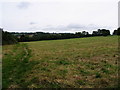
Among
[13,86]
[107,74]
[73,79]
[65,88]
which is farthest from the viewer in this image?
[107,74]

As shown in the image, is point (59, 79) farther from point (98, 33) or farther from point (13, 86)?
point (98, 33)

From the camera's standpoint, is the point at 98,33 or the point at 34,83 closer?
the point at 34,83

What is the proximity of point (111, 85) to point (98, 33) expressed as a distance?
Result: 117520 millimetres

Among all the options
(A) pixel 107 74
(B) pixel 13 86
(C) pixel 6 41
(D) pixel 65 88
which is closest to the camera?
(D) pixel 65 88

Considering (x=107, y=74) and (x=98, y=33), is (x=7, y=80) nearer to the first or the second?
(x=107, y=74)

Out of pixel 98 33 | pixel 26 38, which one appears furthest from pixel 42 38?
pixel 98 33

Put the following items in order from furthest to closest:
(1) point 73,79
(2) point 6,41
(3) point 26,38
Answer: (3) point 26,38, (2) point 6,41, (1) point 73,79

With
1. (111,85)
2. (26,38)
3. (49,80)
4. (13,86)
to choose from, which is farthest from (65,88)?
(26,38)

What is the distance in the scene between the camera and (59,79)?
7.73 meters

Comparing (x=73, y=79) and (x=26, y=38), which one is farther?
(x=26, y=38)

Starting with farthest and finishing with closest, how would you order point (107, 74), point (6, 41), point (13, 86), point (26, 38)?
1. point (26, 38)
2. point (6, 41)
3. point (107, 74)
4. point (13, 86)

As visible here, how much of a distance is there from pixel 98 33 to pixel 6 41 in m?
78.7

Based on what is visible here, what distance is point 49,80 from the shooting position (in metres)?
7.62

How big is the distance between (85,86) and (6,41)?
62.8 meters
